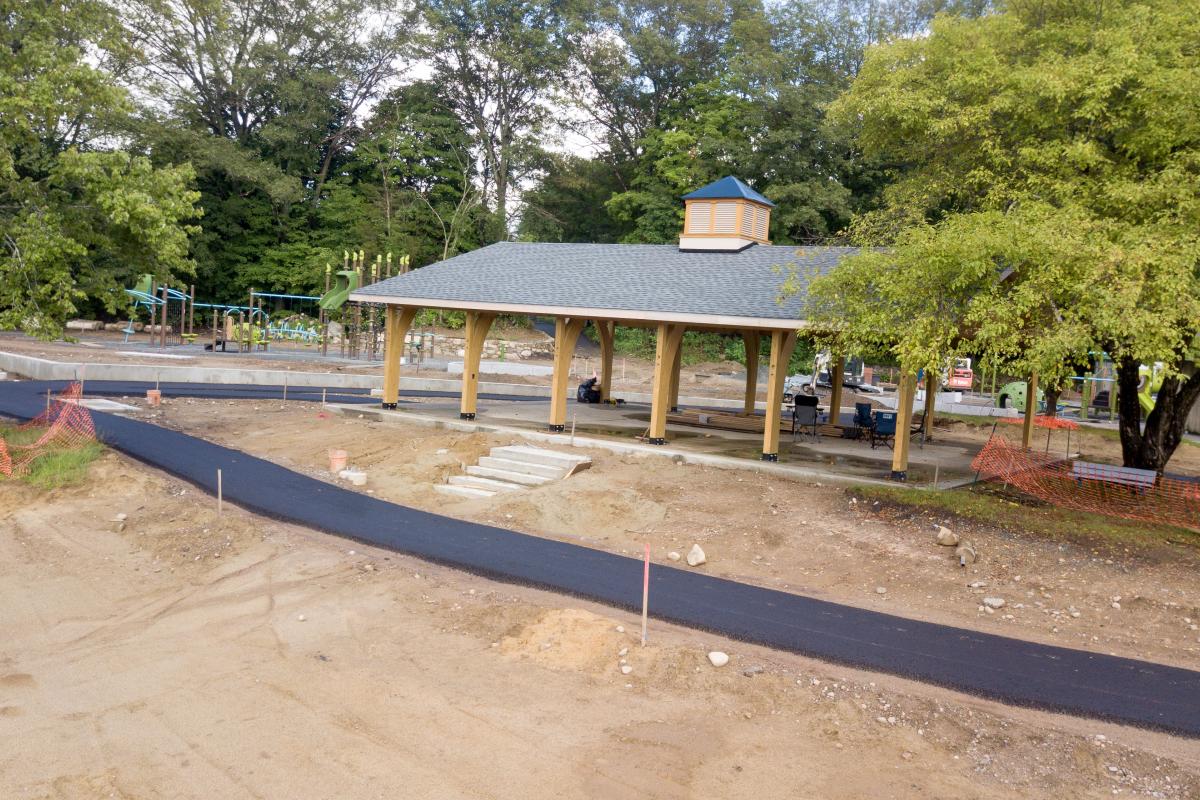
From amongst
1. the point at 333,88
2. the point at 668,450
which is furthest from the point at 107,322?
the point at 668,450

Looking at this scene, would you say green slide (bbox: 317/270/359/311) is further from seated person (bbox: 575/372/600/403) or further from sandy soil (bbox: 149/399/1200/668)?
sandy soil (bbox: 149/399/1200/668)

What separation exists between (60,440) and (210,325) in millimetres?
33955

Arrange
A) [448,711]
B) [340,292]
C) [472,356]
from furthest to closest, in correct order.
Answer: [340,292] < [472,356] < [448,711]

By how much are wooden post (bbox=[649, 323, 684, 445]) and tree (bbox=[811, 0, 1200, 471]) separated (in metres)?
3.74

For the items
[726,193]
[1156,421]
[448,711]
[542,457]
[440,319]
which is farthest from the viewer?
[440,319]

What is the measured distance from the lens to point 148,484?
44.6 feet

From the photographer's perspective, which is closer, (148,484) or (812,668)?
(812,668)

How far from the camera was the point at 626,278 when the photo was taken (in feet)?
62.2

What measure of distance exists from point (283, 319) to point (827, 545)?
39.0 meters

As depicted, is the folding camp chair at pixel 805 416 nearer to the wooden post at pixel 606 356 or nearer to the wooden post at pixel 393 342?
the wooden post at pixel 606 356

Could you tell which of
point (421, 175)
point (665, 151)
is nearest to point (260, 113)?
point (421, 175)

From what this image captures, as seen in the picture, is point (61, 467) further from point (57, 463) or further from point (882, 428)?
point (882, 428)

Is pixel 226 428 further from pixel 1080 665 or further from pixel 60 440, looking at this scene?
pixel 1080 665

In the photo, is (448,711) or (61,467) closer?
(448,711)
